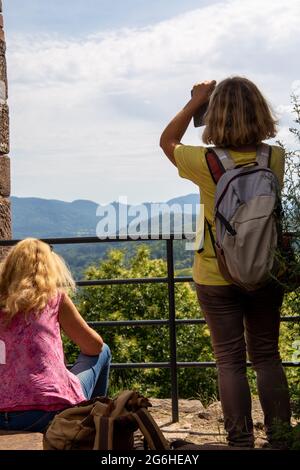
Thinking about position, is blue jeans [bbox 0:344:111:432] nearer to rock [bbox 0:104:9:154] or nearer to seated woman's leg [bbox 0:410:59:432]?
seated woman's leg [bbox 0:410:59:432]

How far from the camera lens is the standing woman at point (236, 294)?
389 cm

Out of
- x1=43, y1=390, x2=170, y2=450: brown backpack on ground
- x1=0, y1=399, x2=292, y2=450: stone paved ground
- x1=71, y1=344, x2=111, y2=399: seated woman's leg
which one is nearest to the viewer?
x1=43, y1=390, x2=170, y2=450: brown backpack on ground

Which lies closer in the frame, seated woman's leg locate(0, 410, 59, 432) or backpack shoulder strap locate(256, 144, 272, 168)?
backpack shoulder strap locate(256, 144, 272, 168)

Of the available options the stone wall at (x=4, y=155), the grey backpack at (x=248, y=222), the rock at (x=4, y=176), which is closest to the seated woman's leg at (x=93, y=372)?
the grey backpack at (x=248, y=222)

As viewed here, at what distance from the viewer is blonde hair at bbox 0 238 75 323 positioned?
13.3ft

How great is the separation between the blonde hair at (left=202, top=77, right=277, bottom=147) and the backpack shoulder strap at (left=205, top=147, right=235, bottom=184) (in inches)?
2.3

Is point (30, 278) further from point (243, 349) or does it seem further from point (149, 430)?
point (149, 430)

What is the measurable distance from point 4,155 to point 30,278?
2986 millimetres

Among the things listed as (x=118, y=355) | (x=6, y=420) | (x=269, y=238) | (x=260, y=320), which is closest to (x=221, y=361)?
(x=260, y=320)

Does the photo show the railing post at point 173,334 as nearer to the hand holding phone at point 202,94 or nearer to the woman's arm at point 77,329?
the woman's arm at point 77,329

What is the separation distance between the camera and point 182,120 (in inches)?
162

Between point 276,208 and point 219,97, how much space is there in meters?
0.57

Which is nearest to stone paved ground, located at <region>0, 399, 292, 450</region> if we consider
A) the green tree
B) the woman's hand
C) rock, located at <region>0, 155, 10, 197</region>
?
the woman's hand
